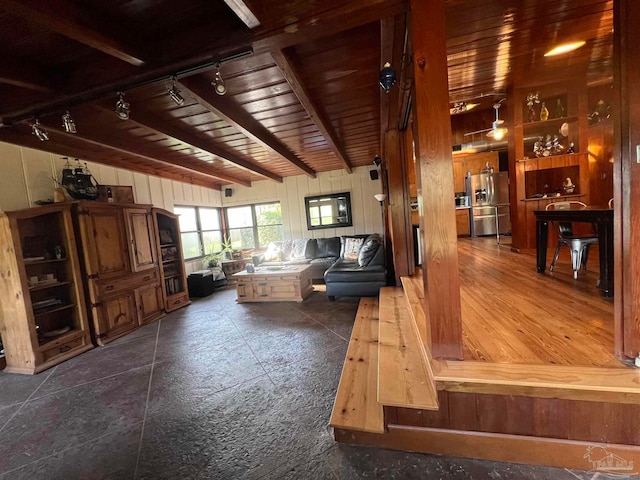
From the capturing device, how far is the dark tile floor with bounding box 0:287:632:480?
1408 mm

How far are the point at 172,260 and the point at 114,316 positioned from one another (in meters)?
1.41

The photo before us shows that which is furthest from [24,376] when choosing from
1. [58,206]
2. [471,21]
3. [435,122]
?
[471,21]

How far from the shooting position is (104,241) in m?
3.43

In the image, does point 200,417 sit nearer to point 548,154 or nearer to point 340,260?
point 340,260

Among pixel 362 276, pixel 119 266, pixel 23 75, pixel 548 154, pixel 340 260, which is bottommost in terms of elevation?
pixel 362 276

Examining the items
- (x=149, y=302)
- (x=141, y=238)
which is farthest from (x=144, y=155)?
(x=149, y=302)

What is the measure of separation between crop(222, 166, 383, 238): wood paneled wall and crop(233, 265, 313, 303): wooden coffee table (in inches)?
84.3

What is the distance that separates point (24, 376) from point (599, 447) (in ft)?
15.1

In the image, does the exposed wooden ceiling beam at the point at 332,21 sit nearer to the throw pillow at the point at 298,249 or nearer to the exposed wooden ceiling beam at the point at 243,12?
the exposed wooden ceiling beam at the point at 243,12

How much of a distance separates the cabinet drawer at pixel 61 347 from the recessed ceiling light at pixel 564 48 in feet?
20.2

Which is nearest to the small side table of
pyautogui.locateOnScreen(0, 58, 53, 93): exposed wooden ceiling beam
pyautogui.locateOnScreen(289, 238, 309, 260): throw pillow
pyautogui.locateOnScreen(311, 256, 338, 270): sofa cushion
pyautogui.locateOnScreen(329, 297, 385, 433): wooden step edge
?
pyautogui.locateOnScreen(289, 238, 309, 260): throw pillow

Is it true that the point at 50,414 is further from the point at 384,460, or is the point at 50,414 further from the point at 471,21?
the point at 471,21

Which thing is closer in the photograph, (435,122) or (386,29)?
(435,122)

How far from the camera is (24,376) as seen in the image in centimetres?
262
